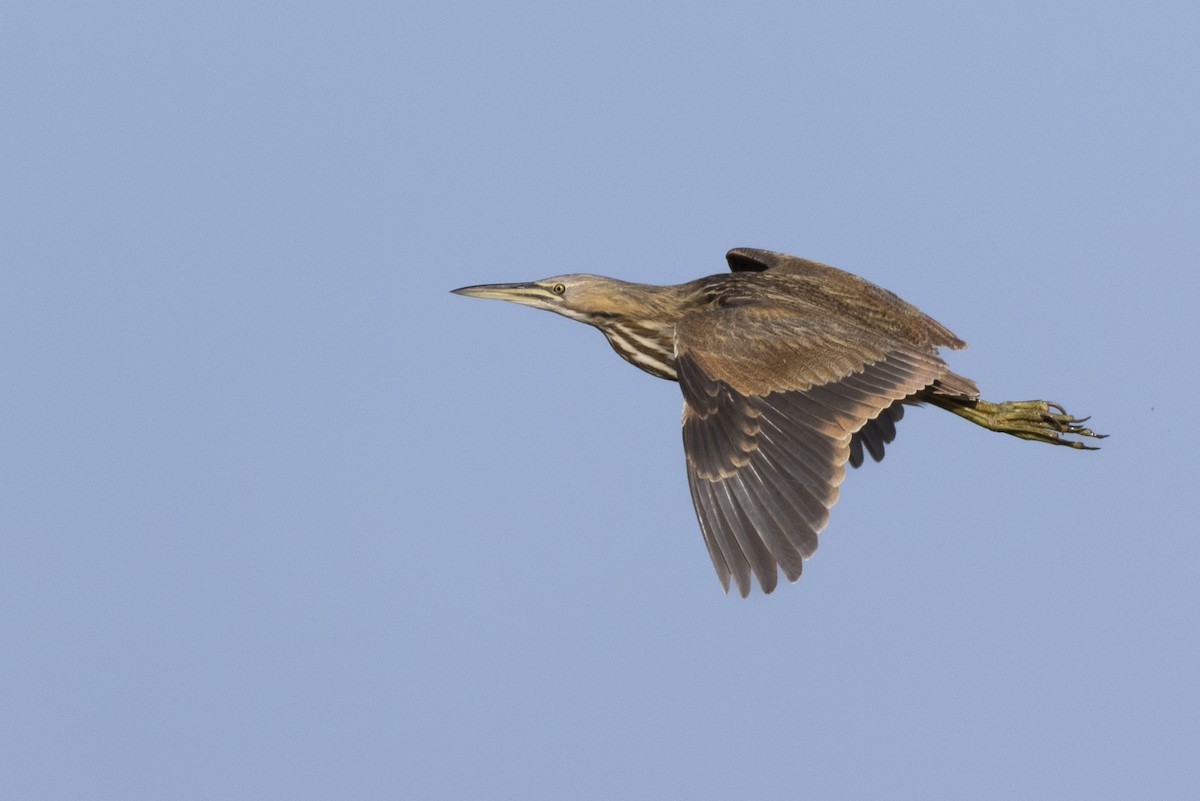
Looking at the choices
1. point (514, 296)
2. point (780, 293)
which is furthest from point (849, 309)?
point (514, 296)

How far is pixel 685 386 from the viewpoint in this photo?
6836mm

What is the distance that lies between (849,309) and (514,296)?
1422 mm

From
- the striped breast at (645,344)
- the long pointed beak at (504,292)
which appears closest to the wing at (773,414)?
the striped breast at (645,344)

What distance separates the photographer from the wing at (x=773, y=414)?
6328mm

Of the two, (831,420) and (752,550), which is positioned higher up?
(831,420)

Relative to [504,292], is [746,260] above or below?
above

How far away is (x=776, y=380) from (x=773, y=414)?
0.16m

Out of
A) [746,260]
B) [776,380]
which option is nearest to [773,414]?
[776,380]

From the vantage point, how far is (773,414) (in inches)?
262

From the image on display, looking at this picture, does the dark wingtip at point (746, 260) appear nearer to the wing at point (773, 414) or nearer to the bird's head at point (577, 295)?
the bird's head at point (577, 295)

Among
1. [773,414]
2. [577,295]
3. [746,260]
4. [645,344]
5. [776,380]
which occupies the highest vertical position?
[746,260]

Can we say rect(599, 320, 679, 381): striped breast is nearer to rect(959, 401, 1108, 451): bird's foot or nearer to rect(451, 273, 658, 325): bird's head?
rect(451, 273, 658, 325): bird's head

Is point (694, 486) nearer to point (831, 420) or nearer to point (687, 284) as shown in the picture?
point (831, 420)

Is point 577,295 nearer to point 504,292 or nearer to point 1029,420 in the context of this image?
point 504,292
